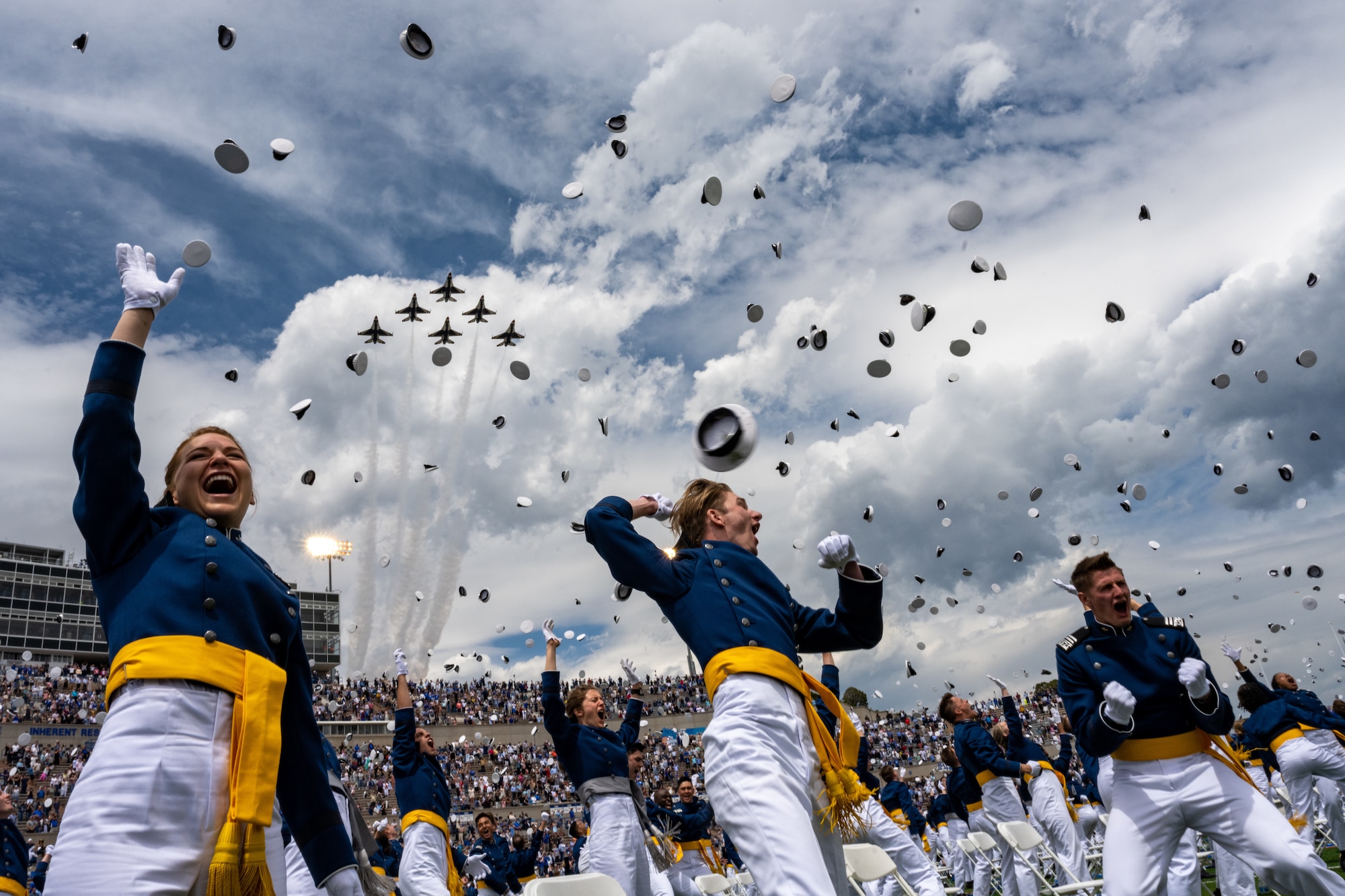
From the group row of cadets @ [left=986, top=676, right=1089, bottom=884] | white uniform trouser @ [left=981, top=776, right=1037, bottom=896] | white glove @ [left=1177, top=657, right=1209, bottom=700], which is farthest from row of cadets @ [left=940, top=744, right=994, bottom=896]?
white glove @ [left=1177, top=657, right=1209, bottom=700]

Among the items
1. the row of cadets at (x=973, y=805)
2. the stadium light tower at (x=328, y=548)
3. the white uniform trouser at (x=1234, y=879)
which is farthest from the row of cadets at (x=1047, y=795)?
the stadium light tower at (x=328, y=548)

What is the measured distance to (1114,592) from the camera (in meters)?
5.43

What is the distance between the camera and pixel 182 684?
246cm

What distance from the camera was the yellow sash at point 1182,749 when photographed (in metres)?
4.88

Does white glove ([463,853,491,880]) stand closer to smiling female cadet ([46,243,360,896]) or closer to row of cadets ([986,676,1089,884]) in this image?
row of cadets ([986,676,1089,884])

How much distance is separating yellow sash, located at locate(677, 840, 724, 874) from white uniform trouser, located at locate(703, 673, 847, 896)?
920 centimetres

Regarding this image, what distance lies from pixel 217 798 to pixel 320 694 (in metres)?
53.2

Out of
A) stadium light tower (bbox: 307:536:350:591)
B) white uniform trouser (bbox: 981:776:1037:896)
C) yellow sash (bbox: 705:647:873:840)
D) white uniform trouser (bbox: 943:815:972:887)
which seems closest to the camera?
yellow sash (bbox: 705:647:873:840)

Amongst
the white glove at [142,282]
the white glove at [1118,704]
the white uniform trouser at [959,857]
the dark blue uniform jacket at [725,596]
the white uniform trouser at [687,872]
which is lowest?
the white uniform trouser at [959,857]

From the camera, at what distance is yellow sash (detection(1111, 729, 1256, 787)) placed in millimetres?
4879

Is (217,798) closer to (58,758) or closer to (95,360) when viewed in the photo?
(95,360)

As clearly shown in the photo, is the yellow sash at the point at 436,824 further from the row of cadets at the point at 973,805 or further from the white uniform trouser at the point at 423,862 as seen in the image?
the row of cadets at the point at 973,805

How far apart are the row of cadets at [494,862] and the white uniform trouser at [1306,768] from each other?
9.62 meters

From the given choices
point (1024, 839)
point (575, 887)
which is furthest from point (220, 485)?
point (1024, 839)
